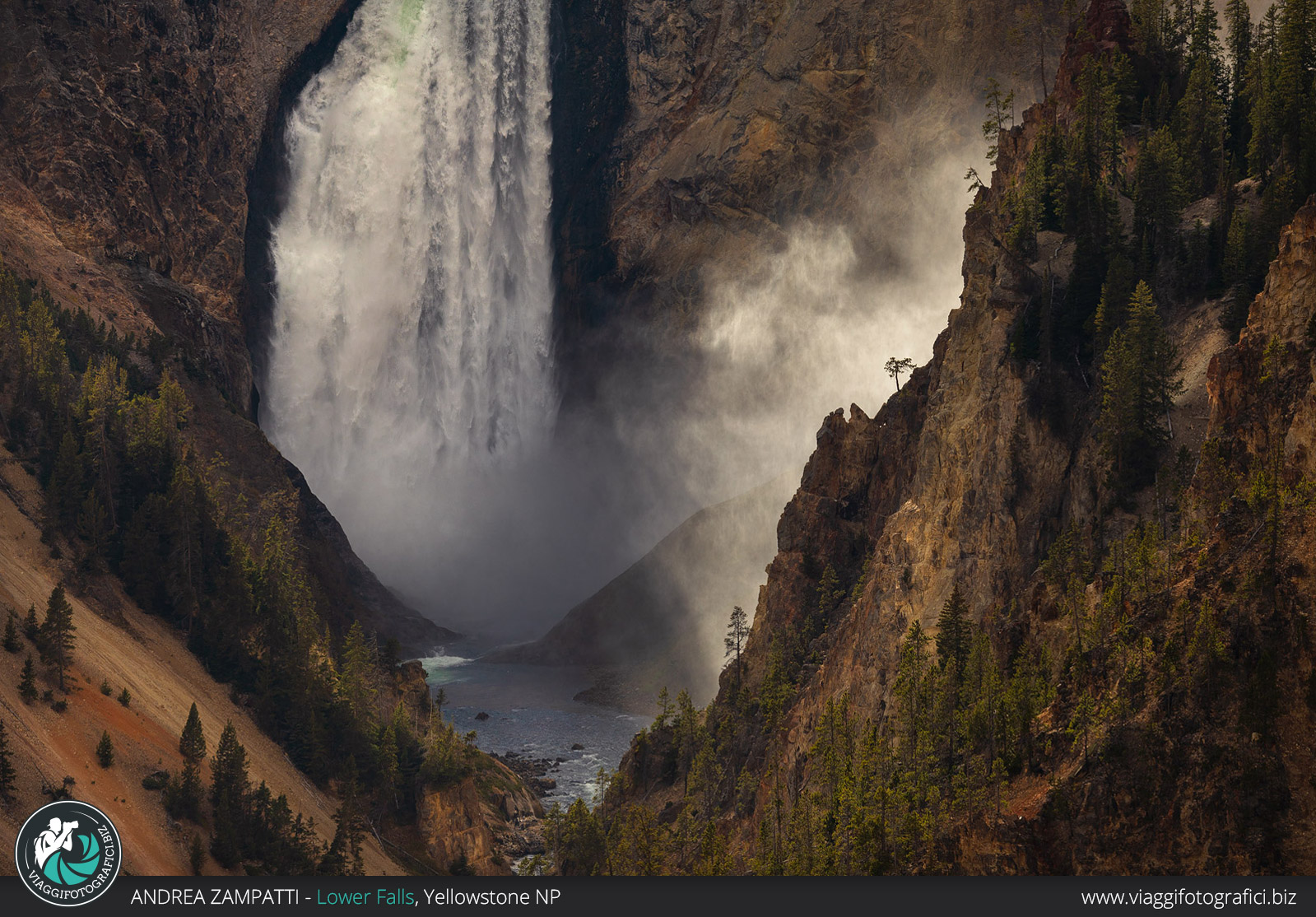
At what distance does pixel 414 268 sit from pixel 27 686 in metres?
106

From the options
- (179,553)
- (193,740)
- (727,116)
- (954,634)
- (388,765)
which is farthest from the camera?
(727,116)

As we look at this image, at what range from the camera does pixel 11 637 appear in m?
70.4

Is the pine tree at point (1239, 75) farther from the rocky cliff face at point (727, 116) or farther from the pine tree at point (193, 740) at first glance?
the pine tree at point (193, 740)

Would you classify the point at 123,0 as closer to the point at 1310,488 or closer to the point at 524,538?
the point at 524,538

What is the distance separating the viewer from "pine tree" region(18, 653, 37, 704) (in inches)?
2702

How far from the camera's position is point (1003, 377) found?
6406 cm

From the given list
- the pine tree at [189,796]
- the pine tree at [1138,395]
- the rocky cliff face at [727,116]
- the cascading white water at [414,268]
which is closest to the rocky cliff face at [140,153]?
the cascading white water at [414,268]

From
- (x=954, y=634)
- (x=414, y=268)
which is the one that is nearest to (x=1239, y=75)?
(x=954, y=634)

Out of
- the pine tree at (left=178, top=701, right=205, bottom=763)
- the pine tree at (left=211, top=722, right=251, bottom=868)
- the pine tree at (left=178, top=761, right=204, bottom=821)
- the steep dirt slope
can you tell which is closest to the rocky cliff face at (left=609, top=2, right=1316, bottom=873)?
the pine tree at (left=211, top=722, right=251, bottom=868)

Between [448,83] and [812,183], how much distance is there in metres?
55.3

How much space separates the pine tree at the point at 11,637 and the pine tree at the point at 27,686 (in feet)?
5.48

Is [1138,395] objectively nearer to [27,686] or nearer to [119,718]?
[119,718]

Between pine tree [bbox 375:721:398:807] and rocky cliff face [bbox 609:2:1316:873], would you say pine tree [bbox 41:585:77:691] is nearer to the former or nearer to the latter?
pine tree [bbox 375:721:398:807]

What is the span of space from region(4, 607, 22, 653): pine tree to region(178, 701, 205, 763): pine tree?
34.4ft
